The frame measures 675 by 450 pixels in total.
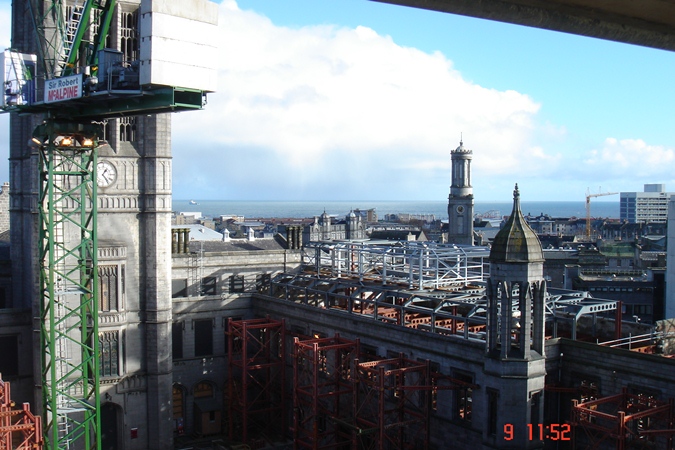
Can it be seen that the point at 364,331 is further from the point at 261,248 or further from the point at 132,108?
the point at 261,248

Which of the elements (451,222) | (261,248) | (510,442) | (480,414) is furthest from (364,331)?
(451,222)

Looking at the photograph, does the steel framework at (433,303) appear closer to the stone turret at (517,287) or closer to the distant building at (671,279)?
the stone turret at (517,287)

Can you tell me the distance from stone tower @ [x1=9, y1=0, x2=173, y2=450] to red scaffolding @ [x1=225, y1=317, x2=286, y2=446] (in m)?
4.19

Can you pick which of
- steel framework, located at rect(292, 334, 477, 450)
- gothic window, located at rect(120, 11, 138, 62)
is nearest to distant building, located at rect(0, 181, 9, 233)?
gothic window, located at rect(120, 11, 138, 62)

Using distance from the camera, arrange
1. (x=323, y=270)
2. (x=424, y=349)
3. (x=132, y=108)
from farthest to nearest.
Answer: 1. (x=323, y=270)
2. (x=424, y=349)
3. (x=132, y=108)

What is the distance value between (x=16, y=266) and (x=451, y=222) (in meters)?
61.7

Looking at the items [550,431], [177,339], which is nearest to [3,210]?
[177,339]

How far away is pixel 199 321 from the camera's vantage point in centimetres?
5078

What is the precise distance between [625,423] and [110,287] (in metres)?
29.7

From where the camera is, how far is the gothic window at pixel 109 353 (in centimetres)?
4381

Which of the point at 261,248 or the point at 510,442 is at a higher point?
the point at 261,248

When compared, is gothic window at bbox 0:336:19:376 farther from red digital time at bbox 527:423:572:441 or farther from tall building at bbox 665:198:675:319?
tall building at bbox 665:198:675:319

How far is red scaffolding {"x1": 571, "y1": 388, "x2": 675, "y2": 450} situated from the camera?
25.9 meters

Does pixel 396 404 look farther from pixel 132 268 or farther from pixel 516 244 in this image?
pixel 132 268
